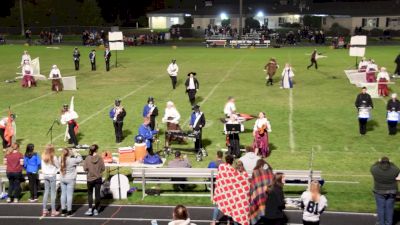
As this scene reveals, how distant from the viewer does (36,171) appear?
13.3 m

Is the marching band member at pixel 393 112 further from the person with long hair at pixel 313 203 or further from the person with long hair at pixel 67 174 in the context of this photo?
the person with long hair at pixel 67 174

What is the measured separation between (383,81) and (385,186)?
17.0 meters

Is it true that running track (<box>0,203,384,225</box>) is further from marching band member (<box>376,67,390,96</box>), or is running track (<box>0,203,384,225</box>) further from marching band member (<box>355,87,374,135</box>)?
marching band member (<box>376,67,390,96</box>)

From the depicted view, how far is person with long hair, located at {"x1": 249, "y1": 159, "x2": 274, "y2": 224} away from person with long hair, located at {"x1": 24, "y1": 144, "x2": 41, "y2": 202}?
18.4 feet

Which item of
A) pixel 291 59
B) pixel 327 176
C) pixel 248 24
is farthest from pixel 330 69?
pixel 248 24

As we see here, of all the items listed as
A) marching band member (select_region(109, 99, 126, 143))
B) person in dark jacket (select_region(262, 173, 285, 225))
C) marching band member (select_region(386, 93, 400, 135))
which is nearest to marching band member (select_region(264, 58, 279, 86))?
marching band member (select_region(386, 93, 400, 135))

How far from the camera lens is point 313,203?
991 cm

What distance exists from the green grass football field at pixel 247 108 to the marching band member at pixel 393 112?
0.40 m

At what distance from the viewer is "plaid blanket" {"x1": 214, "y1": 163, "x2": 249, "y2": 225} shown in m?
11.0

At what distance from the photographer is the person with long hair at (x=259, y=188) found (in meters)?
10.8

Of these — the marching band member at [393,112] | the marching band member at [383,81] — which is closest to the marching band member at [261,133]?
the marching band member at [393,112]

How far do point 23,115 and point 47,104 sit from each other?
248 centimetres

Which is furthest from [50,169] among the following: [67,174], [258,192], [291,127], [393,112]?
[393,112]

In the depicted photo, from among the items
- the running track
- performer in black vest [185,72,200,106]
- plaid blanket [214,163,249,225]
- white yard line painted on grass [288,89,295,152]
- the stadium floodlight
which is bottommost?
the running track
